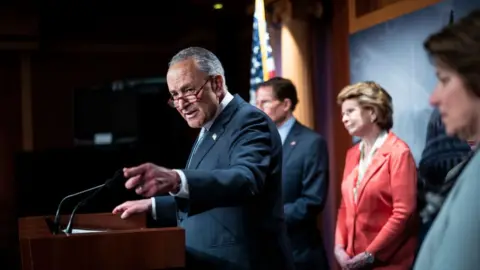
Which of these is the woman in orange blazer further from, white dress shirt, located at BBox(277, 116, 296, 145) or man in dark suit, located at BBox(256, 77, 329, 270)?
white dress shirt, located at BBox(277, 116, 296, 145)

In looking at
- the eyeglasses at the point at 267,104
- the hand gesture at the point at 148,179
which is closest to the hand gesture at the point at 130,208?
the hand gesture at the point at 148,179

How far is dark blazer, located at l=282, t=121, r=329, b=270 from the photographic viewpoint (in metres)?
3.13

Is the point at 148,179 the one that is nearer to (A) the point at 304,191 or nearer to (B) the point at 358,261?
(B) the point at 358,261

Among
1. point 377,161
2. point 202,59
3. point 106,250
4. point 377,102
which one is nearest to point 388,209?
point 377,161

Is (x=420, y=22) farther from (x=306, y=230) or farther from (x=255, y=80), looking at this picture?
(x=255, y=80)

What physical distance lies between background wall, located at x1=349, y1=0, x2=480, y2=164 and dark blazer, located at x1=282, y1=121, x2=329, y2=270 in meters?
0.40

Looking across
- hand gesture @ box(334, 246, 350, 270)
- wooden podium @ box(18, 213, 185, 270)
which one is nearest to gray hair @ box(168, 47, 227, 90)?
wooden podium @ box(18, 213, 185, 270)

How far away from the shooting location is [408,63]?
3.11 m

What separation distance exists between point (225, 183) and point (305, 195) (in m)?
1.45

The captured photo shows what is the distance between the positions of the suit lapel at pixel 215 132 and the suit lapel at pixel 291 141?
1.19 m

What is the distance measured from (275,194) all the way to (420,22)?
134 cm

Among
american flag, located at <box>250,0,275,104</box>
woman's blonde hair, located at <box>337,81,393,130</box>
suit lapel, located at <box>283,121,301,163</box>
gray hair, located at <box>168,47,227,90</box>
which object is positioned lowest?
suit lapel, located at <box>283,121,301,163</box>

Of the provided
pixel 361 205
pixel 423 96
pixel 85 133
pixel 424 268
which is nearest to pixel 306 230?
pixel 361 205

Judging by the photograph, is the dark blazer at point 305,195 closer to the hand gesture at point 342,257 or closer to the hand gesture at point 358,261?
the hand gesture at point 342,257
